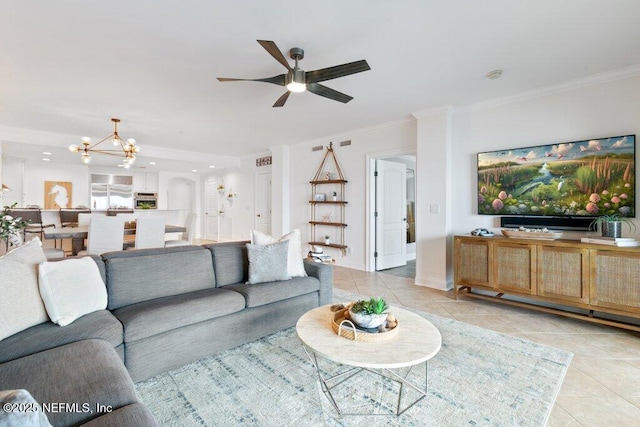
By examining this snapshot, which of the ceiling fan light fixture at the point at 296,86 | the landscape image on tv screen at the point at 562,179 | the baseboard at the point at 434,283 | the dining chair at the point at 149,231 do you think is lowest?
the baseboard at the point at 434,283

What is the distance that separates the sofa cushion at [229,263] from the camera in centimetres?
283

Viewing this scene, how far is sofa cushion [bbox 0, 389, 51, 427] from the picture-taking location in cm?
62

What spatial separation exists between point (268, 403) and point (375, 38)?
2.82 m

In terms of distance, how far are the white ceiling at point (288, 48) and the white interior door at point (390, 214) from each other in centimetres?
139

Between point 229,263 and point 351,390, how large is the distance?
161 cm

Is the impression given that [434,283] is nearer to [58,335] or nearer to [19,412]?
[58,335]

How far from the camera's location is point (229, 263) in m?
2.90

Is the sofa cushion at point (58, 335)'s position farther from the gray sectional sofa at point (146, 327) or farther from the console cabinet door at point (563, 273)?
the console cabinet door at point (563, 273)

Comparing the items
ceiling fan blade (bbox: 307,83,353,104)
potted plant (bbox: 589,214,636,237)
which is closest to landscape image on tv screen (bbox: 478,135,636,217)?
potted plant (bbox: 589,214,636,237)

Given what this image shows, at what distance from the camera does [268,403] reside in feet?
5.79

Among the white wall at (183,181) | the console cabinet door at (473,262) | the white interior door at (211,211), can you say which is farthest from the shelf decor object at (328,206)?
the white wall at (183,181)

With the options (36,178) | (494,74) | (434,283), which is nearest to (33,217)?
(36,178)

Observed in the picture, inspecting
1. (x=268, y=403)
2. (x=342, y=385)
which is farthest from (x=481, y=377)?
(x=268, y=403)

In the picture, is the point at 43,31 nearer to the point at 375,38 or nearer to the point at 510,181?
the point at 375,38
